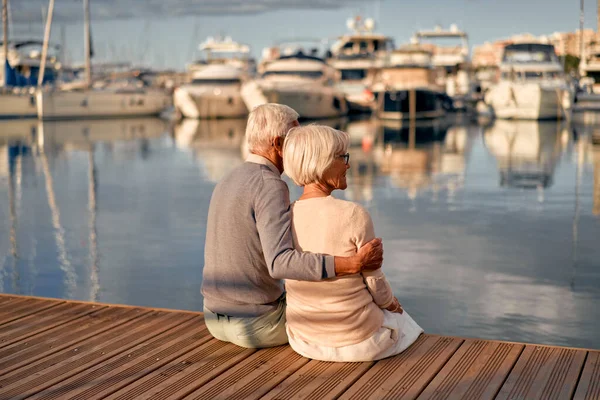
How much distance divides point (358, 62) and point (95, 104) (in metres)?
16.2

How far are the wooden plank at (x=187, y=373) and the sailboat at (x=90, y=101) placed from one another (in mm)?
43612

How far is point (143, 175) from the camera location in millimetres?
17672

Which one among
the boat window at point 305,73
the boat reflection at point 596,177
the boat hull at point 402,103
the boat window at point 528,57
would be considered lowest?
the boat reflection at point 596,177

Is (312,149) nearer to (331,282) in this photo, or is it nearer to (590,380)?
(331,282)

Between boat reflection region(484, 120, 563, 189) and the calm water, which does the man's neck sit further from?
boat reflection region(484, 120, 563, 189)

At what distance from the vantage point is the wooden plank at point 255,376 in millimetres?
3707

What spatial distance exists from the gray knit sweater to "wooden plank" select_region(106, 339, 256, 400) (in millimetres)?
205

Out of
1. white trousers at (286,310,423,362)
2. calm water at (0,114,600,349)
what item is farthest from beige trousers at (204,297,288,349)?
calm water at (0,114,600,349)

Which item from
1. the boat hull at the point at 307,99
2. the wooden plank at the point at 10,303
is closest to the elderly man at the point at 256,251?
the wooden plank at the point at 10,303

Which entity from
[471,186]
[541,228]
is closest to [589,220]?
[541,228]

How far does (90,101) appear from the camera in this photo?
48219 mm

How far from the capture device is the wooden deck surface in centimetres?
371

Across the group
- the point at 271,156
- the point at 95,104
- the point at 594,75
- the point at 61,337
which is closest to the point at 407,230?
the point at 61,337

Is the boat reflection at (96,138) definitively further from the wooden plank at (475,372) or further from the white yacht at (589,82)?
the white yacht at (589,82)
